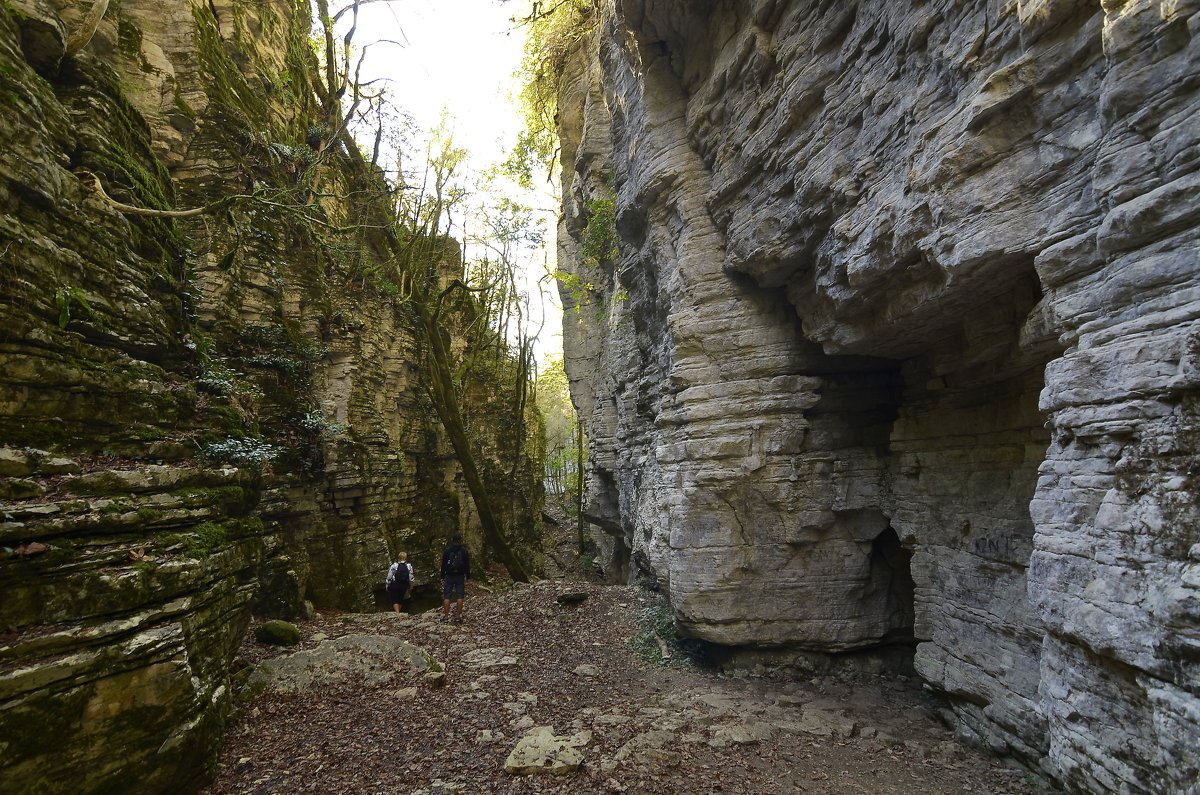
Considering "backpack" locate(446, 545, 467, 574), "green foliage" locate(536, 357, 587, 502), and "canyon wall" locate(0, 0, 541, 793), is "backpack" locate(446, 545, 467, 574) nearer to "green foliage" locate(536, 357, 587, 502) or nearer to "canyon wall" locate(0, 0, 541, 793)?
"canyon wall" locate(0, 0, 541, 793)

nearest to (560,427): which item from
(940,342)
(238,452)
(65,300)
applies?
(238,452)

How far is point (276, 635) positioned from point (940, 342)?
10064mm

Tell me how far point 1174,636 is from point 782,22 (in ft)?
25.1

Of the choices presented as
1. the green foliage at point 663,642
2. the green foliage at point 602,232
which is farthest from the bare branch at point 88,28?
the green foliage at point 663,642

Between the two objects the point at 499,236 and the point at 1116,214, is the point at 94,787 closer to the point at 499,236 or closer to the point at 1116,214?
the point at 1116,214

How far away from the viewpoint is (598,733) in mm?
6172

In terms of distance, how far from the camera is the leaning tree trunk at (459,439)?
1453 cm

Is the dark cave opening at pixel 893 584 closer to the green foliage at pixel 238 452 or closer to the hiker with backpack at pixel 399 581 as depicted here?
the green foliage at pixel 238 452

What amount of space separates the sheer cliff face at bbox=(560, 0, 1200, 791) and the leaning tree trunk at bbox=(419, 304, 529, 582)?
516cm

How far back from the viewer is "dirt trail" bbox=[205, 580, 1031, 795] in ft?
16.8

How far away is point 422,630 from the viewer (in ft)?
32.2

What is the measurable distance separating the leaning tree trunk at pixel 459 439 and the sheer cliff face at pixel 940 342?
5.16 metres

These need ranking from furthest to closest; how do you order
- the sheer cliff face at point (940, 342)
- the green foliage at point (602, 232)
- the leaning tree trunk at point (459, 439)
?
the leaning tree trunk at point (459, 439) → the green foliage at point (602, 232) → the sheer cliff face at point (940, 342)

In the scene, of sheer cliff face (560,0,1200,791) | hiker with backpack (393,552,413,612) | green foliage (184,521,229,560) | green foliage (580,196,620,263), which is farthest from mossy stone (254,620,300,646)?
green foliage (580,196,620,263)
